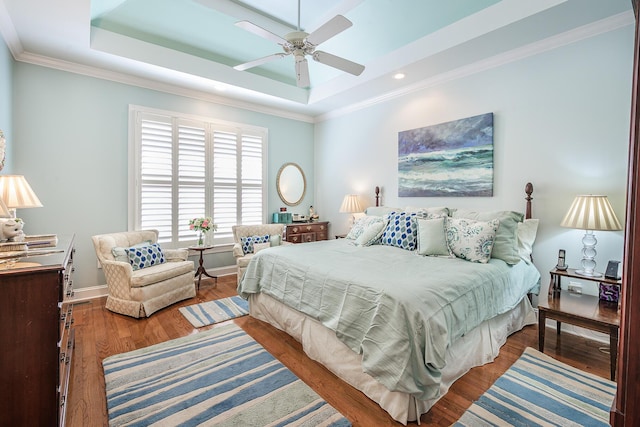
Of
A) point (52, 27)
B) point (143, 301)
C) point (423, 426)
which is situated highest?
point (52, 27)

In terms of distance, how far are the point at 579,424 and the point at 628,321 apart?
1709 mm

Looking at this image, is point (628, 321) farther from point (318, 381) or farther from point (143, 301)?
point (143, 301)

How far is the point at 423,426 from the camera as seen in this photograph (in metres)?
1.73

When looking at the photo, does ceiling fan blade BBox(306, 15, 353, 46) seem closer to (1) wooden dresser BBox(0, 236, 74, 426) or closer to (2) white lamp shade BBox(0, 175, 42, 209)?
(1) wooden dresser BBox(0, 236, 74, 426)

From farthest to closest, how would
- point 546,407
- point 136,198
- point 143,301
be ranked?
point 136,198
point 143,301
point 546,407

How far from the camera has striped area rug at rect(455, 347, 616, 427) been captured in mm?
1755

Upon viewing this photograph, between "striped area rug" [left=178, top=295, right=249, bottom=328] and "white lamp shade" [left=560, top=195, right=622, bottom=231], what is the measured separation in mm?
3331

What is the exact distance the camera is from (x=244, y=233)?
4.58 metres

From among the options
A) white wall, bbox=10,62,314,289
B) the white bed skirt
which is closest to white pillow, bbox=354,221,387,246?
the white bed skirt

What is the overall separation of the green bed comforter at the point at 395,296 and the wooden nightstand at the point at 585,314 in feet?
0.80

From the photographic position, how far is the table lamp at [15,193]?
218 centimetres

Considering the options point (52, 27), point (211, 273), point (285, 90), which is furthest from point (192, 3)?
point (211, 273)

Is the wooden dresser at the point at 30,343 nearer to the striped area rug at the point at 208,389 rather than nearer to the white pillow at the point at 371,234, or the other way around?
the striped area rug at the point at 208,389

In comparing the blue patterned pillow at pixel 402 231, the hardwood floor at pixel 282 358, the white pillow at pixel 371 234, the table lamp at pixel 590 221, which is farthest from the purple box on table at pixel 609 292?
the white pillow at pixel 371 234
